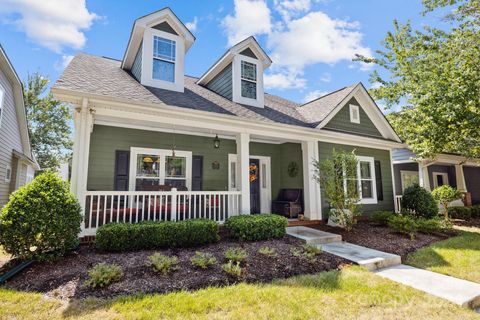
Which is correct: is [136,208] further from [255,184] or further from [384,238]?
[384,238]

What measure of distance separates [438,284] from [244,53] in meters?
8.08

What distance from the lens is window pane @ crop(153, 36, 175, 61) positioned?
24.4 ft

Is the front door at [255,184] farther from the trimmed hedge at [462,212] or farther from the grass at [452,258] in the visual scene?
the trimmed hedge at [462,212]

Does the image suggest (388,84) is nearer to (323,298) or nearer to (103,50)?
(323,298)

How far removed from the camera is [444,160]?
42.3 feet

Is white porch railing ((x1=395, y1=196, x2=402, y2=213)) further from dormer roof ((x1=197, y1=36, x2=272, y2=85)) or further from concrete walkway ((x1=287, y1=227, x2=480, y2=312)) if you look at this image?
dormer roof ((x1=197, y1=36, x2=272, y2=85))

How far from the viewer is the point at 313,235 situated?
20.9ft

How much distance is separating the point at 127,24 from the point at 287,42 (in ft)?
23.3

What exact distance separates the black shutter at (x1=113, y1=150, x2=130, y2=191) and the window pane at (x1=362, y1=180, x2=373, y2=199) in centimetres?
840

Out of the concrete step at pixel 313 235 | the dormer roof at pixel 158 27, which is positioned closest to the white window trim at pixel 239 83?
the dormer roof at pixel 158 27

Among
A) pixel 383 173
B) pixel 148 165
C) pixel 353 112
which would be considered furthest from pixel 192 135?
pixel 383 173

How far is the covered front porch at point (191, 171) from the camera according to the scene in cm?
637

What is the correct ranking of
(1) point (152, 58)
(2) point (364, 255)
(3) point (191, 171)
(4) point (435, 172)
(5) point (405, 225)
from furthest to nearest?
1. (4) point (435, 172)
2. (3) point (191, 171)
3. (1) point (152, 58)
4. (5) point (405, 225)
5. (2) point (364, 255)

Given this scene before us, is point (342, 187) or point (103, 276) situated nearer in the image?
point (103, 276)
